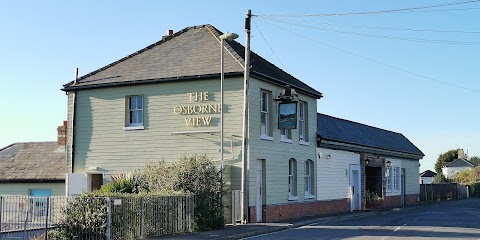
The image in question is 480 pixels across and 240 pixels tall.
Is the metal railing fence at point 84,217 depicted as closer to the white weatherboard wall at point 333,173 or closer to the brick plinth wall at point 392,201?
the white weatherboard wall at point 333,173

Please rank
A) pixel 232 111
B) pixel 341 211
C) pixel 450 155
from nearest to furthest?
pixel 232 111 < pixel 341 211 < pixel 450 155

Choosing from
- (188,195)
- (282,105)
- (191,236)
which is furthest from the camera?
(282,105)

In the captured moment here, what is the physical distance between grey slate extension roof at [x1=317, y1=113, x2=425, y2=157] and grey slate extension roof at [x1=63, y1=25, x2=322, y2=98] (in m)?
3.95

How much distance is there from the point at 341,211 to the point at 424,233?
12.7m

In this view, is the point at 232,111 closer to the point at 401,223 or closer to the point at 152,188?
the point at 152,188

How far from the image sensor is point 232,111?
79.8 ft

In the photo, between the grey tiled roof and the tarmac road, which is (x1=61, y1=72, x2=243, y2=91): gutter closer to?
the tarmac road

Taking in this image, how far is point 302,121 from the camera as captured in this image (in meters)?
29.6

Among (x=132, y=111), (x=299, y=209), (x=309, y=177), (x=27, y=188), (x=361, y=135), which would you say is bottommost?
(x=299, y=209)

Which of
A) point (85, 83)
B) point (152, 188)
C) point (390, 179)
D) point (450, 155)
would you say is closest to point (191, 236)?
point (152, 188)

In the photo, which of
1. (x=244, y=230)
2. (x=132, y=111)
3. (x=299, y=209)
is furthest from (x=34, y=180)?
(x=244, y=230)

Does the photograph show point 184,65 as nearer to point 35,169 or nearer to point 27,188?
point 35,169

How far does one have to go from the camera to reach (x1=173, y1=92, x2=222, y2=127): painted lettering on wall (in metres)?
24.7

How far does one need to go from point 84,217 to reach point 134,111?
1009 centimetres
